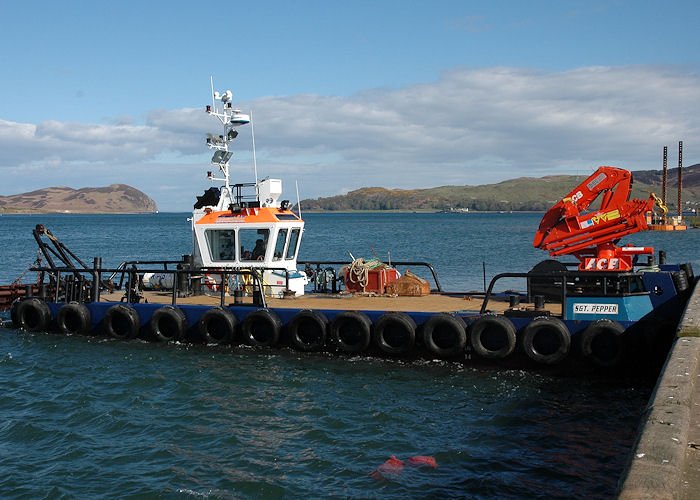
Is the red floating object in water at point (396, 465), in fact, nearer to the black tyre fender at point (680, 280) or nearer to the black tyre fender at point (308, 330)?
the black tyre fender at point (308, 330)

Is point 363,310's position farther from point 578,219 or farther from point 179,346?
point 578,219

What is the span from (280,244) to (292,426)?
648cm

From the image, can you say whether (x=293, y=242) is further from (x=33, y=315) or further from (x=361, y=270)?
(x=33, y=315)

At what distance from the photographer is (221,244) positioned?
14984 millimetres

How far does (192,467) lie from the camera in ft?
25.1

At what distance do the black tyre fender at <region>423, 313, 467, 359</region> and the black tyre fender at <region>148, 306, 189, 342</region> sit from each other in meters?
4.88

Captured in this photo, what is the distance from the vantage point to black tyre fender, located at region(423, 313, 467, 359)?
10945mm

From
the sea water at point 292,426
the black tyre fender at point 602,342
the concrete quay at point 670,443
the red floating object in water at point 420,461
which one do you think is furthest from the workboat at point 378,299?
the concrete quay at point 670,443

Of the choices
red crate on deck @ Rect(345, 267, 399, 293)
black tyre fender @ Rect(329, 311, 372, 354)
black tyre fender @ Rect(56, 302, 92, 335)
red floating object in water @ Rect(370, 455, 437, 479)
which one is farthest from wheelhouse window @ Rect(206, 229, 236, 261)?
red floating object in water @ Rect(370, 455, 437, 479)

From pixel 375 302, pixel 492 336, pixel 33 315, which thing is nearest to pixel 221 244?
pixel 375 302

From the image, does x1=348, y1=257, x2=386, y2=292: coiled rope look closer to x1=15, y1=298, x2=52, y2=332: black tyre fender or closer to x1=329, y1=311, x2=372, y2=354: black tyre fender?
x1=329, y1=311, x2=372, y2=354: black tyre fender

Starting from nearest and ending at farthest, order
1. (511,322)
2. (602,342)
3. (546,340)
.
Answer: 1. (602,342)
2. (546,340)
3. (511,322)

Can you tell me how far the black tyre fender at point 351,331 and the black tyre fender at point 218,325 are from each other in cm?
198

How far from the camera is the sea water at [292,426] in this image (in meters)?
7.18
